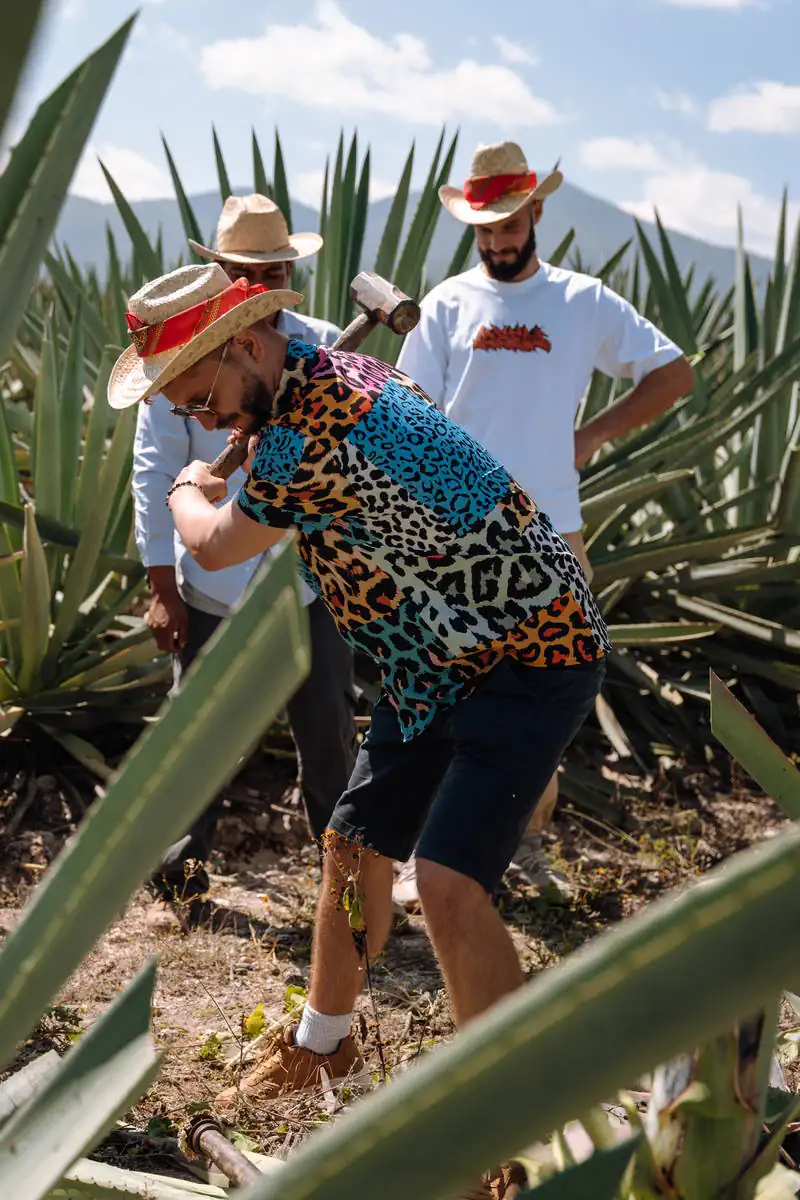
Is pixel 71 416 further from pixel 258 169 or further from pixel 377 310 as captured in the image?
pixel 377 310

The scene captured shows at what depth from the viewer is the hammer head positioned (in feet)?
8.60

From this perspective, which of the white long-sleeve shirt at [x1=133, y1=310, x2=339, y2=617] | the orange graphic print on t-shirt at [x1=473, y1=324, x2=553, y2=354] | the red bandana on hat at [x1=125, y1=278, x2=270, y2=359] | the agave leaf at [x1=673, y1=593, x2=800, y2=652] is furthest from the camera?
the agave leaf at [x1=673, y1=593, x2=800, y2=652]

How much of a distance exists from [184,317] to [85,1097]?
160cm

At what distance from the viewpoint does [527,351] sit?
3.25 meters

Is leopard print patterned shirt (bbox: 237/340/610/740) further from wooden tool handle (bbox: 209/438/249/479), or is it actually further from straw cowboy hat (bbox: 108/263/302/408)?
wooden tool handle (bbox: 209/438/249/479)

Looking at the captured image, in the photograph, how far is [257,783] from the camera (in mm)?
4203

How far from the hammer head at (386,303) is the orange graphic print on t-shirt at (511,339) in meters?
0.59

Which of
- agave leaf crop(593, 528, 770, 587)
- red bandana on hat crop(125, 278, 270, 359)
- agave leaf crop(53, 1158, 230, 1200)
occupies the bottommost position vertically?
agave leaf crop(53, 1158, 230, 1200)

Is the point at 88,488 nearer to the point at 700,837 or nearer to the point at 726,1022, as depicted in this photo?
the point at 700,837

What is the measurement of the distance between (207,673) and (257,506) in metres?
1.53

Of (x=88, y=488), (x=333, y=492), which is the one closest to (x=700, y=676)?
(x=88, y=488)

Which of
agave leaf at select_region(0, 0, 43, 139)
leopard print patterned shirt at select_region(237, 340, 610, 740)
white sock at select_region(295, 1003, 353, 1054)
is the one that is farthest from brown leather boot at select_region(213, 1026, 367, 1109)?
agave leaf at select_region(0, 0, 43, 139)

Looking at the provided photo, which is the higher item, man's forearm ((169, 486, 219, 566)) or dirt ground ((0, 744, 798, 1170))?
man's forearm ((169, 486, 219, 566))

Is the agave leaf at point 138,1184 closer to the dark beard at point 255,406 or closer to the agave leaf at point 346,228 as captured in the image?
the dark beard at point 255,406
